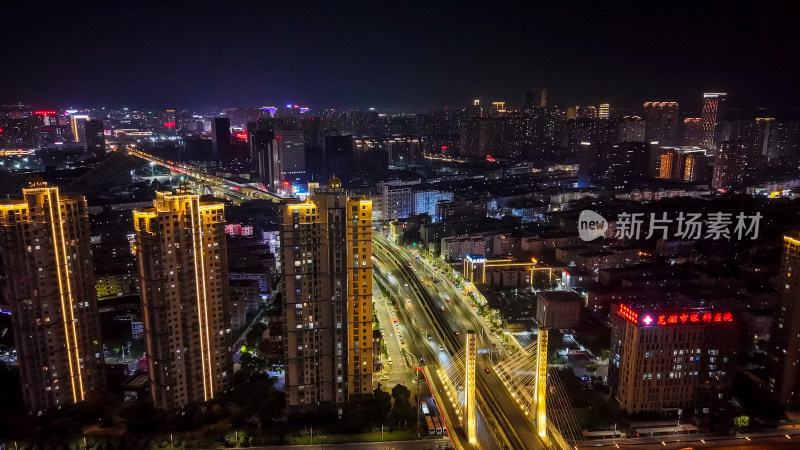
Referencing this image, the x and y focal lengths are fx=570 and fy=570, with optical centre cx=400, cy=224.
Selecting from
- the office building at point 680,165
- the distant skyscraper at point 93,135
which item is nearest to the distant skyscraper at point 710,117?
the office building at point 680,165

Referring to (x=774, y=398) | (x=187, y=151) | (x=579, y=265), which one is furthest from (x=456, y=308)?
(x=187, y=151)

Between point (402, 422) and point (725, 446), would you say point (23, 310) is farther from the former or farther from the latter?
point (725, 446)

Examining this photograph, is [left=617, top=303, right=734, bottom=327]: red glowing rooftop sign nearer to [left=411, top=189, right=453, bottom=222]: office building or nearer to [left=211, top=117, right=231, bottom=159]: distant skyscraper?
[left=411, top=189, right=453, bottom=222]: office building

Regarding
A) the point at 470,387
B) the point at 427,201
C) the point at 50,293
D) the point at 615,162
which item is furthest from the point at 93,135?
the point at 470,387

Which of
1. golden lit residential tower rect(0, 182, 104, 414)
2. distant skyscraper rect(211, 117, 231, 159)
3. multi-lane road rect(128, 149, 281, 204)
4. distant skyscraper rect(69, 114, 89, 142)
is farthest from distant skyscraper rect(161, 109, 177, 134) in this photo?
golden lit residential tower rect(0, 182, 104, 414)

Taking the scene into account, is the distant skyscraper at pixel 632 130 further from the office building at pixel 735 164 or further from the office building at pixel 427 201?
the office building at pixel 427 201

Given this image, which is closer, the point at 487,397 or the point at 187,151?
the point at 487,397

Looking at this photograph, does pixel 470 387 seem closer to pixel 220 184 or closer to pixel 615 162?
pixel 220 184
